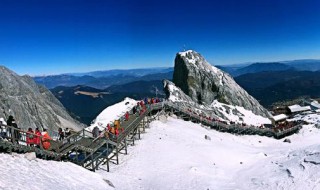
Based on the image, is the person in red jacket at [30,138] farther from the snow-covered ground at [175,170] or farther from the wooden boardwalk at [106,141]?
the snow-covered ground at [175,170]

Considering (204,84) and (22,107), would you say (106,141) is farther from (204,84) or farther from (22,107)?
(204,84)

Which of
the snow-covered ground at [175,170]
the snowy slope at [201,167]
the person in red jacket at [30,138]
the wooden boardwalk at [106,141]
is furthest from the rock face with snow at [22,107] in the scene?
the person in red jacket at [30,138]

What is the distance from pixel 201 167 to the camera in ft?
94.9

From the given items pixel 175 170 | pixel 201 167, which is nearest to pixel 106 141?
pixel 175 170

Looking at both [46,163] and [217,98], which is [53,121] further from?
[46,163]

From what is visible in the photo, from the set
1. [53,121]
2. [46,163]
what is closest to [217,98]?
[53,121]

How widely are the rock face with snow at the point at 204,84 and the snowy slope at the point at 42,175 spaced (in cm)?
5767

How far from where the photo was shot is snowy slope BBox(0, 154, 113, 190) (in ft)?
54.7

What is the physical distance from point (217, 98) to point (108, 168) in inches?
2236

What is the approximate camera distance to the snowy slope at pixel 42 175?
16686 millimetres

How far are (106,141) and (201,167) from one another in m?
8.75

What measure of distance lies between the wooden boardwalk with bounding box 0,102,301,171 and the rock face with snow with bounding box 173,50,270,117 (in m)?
22.0

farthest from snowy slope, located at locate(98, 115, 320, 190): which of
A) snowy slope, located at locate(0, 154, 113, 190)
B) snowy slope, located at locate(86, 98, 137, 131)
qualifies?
snowy slope, located at locate(86, 98, 137, 131)

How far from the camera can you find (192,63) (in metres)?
83.9
